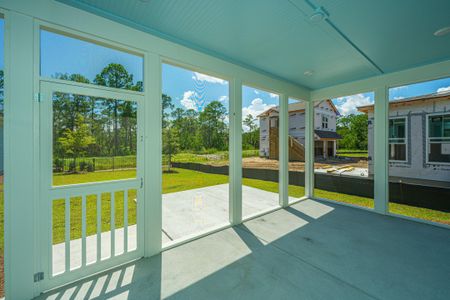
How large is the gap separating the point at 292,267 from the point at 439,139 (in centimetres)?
364

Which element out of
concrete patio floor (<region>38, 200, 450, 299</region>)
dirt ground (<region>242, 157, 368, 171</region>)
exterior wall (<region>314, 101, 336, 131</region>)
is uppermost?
exterior wall (<region>314, 101, 336, 131</region>)

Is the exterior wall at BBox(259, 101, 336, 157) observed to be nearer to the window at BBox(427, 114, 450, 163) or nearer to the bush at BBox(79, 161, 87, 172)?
the window at BBox(427, 114, 450, 163)

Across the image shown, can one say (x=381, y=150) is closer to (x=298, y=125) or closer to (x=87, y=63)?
(x=298, y=125)

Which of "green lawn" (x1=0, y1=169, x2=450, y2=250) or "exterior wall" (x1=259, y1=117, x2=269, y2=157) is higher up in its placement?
"exterior wall" (x1=259, y1=117, x2=269, y2=157)

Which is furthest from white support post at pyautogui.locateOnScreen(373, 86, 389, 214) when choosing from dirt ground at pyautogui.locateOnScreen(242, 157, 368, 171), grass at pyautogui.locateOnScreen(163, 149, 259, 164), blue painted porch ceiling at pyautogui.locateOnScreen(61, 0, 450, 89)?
grass at pyautogui.locateOnScreen(163, 149, 259, 164)

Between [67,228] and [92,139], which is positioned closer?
[67,228]

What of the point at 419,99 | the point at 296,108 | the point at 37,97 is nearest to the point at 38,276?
the point at 37,97

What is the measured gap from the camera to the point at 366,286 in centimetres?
178

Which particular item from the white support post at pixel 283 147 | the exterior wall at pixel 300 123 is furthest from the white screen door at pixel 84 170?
the exterior wall at pixel 300 123

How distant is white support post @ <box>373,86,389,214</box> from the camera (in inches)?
142

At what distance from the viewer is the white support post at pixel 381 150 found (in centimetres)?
361

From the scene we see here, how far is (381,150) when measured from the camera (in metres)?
3.67

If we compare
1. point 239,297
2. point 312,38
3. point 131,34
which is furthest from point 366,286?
point 131,34

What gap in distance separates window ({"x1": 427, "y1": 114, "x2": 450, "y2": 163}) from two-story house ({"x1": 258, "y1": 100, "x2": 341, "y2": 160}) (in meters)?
1.61
